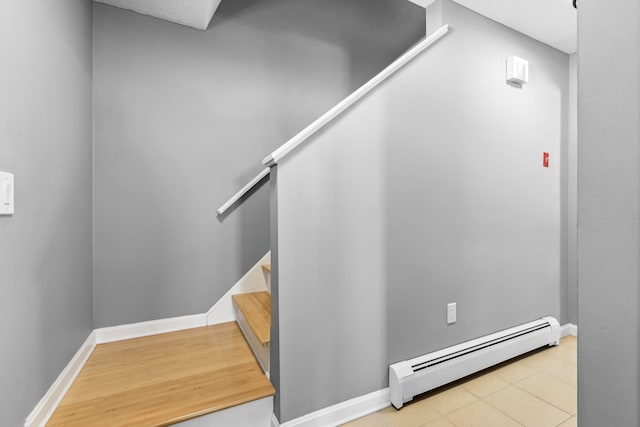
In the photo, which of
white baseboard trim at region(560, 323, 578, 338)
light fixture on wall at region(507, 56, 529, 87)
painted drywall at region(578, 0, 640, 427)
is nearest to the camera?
painted drywall at region(578, 0, 640, 427)

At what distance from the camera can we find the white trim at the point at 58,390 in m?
1.20

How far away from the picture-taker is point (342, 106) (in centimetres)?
147

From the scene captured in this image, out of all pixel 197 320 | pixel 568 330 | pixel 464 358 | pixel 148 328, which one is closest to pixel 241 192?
pixel 197 320

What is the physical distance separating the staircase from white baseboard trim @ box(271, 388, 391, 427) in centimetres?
16

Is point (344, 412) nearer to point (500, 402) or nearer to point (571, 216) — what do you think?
point (500, 402)

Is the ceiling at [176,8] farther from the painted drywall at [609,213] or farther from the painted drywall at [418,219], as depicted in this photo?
the painted drywall at [609,213]

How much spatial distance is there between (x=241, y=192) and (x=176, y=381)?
1.30 metres

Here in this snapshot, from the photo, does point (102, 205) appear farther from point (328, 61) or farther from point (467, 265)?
point (467, 265)

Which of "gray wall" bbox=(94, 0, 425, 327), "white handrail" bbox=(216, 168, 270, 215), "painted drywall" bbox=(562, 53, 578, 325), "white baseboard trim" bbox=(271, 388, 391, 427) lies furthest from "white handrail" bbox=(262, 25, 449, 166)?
"painted drywall" bbox=(562, 53, 578, 325)

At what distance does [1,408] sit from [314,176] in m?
1.38

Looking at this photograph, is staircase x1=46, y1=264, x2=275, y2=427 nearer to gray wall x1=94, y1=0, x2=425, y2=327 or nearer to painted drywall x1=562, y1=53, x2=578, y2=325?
gray wall x1=94, y1=0, x2=425, y2=327

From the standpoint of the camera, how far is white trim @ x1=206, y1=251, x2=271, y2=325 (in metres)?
2.28

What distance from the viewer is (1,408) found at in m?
0.98

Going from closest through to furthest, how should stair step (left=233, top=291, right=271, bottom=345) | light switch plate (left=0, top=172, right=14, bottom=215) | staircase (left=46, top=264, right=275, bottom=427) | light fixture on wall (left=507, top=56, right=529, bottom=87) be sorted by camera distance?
light switch plate (left=0, top=172, right=14, bottom=215) → staircase (left=46, top=264, right=275, bottom=427) → stair step (left=233, top=291, right=271, bottom=345) → light fixture on wall (left=507, top=56, right=529, bottom=87)
